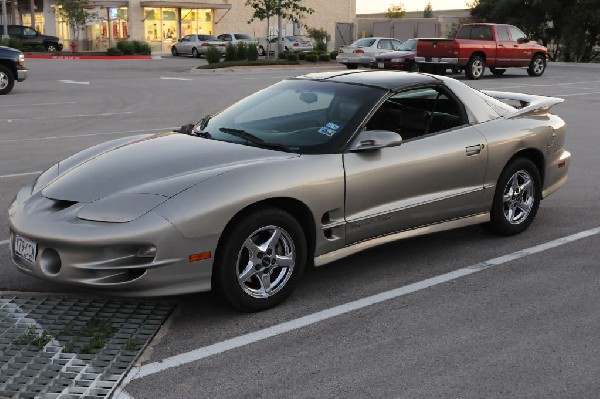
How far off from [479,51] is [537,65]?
12.5ft

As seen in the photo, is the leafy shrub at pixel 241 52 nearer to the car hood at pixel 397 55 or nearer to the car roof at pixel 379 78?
the car hood at pixel 397 55

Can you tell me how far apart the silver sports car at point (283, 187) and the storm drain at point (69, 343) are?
0.29m

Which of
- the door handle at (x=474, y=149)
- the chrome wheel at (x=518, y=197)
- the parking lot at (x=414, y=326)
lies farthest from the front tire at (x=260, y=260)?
the chrome wheel at (x=518, y=197)

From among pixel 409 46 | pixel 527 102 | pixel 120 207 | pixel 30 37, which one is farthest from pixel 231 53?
pixel 120 207

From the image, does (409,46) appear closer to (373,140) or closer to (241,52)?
(241,52)

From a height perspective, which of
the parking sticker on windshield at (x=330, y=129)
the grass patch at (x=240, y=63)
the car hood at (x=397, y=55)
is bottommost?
the grass patch at (x=240, y=63)

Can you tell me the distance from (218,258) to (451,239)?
2.72 metres

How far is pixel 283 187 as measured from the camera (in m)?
4.71

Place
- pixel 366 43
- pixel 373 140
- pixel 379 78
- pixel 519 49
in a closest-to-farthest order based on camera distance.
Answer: pixel 373 140 < pixel 379 78 < pixel 519 49 < pixel 366 43

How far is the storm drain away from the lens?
3.71 meters

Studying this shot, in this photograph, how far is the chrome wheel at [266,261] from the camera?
4.64 meters

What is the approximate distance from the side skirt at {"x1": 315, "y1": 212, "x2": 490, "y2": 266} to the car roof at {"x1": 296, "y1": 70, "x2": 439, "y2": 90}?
1091mm

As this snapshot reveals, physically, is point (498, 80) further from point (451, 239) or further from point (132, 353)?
point (132, 353)

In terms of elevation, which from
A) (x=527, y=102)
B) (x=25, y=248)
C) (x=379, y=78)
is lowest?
(x=25, y=248)
